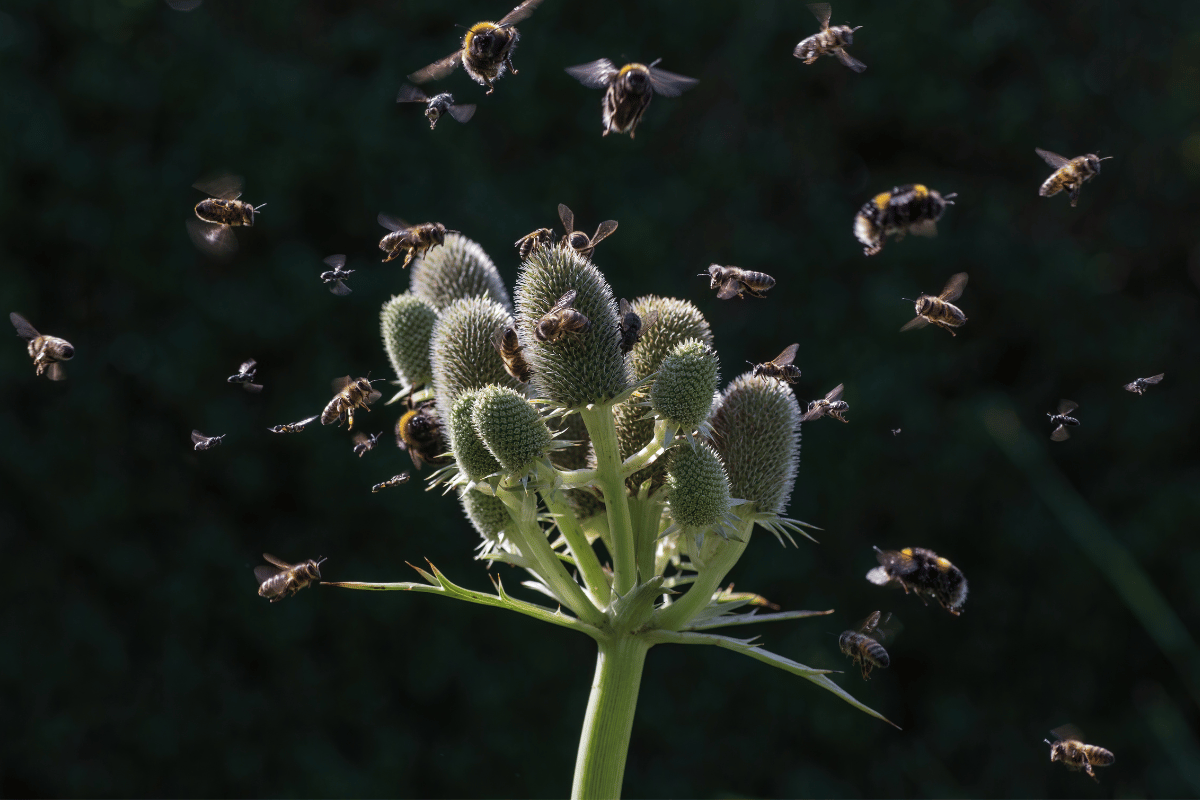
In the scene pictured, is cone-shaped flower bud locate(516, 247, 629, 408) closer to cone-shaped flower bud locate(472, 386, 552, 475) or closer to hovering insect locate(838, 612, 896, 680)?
cone-shaped flower bud locate(472, 386, 552, 475)

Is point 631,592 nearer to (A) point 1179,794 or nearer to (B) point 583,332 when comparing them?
(B) point 583,332

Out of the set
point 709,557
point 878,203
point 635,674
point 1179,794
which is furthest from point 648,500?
point 1179,794

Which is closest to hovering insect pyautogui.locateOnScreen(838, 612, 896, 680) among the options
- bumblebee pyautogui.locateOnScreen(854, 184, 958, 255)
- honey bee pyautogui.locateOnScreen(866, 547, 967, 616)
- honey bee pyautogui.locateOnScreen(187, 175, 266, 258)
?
honey bee pyautogui.locateOnScreen(866, 547, 967, 616)

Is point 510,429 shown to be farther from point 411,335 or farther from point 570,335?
point 411,335

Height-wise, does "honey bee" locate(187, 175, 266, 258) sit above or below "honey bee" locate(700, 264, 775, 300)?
above

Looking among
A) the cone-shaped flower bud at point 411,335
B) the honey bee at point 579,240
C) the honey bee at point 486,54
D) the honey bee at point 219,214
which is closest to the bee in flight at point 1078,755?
the honey bee at point 579,240

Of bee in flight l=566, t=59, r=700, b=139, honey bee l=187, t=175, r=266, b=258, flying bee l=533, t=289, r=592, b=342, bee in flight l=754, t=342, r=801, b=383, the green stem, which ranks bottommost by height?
the green stem
